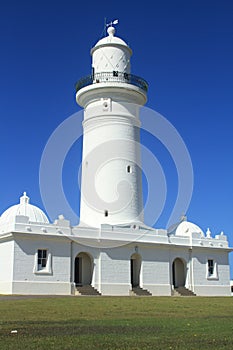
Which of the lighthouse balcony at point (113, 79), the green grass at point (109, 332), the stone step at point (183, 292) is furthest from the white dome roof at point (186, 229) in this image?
the green grass at point (109, 332)

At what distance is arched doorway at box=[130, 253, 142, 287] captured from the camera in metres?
35.2

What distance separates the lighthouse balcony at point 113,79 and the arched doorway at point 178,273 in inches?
535

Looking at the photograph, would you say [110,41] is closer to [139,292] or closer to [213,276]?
[139,292]

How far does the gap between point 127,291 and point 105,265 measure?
2.41 meters

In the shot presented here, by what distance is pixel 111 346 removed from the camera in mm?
9125

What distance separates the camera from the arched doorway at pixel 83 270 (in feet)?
112

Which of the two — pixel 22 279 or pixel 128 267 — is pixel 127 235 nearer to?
pixel 128 267

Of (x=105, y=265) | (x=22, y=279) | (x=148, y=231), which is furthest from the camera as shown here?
(x=148, y=231)

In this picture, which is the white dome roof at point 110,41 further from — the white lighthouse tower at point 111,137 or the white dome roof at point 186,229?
the white dome roof at point 186,229

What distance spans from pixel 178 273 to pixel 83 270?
8.29m

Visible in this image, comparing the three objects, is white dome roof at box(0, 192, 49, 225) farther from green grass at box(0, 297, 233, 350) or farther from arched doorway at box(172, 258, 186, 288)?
green grass at box(0, 297, 233, 350)

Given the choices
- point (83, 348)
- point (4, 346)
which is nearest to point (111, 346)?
point (83, 348)

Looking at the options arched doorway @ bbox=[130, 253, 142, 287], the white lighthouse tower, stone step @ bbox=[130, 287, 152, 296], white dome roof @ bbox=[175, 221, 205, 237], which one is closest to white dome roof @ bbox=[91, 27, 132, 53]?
the white lighthouse tower

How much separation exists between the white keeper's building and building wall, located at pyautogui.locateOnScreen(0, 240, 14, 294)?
6 centimetres
